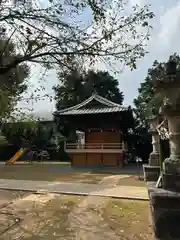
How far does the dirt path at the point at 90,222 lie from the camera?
122 inches

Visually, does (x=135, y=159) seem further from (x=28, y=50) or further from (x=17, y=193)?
(x=28, y=50)

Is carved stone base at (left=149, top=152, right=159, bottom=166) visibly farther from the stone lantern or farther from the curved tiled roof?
the curved tiled roof

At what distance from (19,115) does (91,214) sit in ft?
8.76

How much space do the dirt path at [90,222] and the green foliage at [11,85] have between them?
2594mm

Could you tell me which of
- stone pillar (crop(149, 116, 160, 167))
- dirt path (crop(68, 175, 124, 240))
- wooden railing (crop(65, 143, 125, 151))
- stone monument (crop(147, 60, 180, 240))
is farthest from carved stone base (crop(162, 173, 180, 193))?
wooden railing (crop(65, 143, 125, 151))

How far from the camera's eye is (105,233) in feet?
10.4

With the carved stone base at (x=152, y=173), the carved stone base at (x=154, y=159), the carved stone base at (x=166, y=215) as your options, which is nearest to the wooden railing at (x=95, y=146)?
the carved stone base at (x=154, y=159)

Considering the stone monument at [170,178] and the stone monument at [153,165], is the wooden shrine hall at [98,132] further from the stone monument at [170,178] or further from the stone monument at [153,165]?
the stone monument at [170,178]

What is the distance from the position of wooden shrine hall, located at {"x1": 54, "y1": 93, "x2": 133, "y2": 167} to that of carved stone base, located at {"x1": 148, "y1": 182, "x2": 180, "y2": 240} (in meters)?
12.2

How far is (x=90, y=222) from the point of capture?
3.63 meters

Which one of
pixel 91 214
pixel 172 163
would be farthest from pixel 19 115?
pixel 172 163

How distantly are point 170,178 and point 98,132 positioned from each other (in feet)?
45.6

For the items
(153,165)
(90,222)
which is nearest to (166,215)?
(90,222)

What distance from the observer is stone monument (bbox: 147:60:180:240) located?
226 cm
